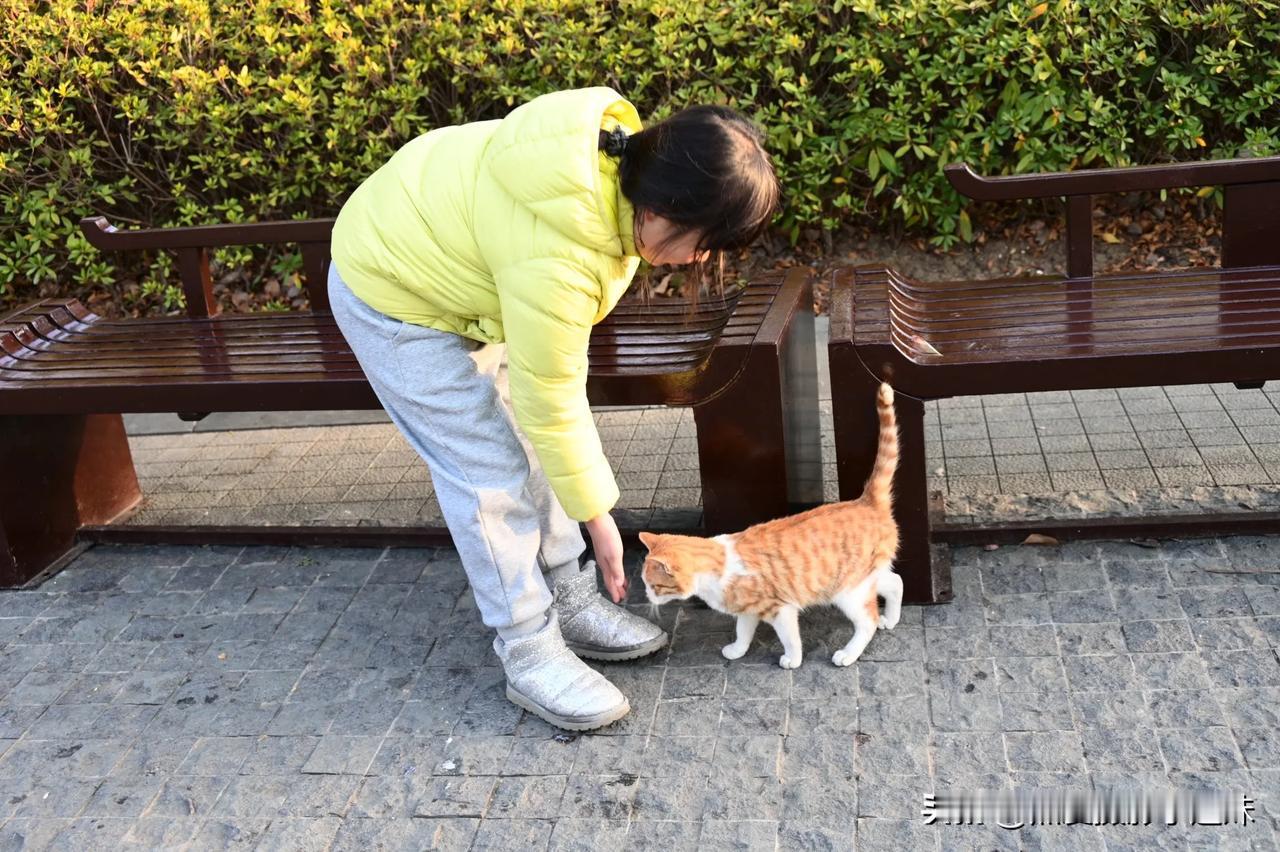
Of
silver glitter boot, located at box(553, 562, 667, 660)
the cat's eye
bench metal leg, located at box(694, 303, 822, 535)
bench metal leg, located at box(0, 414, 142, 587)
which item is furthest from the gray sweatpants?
bench metal leg, located at box(0, 414, 142, 587)

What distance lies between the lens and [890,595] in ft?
11.4

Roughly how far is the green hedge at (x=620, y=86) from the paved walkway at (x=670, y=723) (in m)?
2.58

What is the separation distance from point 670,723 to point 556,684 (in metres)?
0.31

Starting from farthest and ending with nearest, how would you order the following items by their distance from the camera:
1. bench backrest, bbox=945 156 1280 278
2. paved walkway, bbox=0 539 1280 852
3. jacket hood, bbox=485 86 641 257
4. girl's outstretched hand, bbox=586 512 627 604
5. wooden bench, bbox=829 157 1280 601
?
bench backrest, bbox=945 156 1280 278, wooden bench, bbox=829 157 1280 601, girl's outstretched hand, bbox=586 512 627 604, paved walkway, bbox=0 539 1280 852, jacket hood, bbox=485 86 641 257

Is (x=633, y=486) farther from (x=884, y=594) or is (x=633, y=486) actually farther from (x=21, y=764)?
(x=21, y=764)

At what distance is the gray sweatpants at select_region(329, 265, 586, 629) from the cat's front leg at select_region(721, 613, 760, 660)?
0.51 meters

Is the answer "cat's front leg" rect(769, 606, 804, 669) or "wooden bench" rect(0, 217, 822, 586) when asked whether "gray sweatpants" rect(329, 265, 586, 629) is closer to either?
"wooden bench" rect(0, 217, 822, 586)

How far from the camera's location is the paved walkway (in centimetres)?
284

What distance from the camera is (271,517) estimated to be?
185 inches

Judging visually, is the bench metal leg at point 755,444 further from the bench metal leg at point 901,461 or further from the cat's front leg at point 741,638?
the cat's front leg at point 741,638

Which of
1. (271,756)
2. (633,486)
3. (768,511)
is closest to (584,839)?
(271,756)

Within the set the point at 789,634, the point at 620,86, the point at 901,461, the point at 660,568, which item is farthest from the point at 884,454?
the point at 620,86

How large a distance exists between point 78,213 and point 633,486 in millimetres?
3595

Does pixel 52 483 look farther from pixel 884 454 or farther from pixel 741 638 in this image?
pixel 884 454
